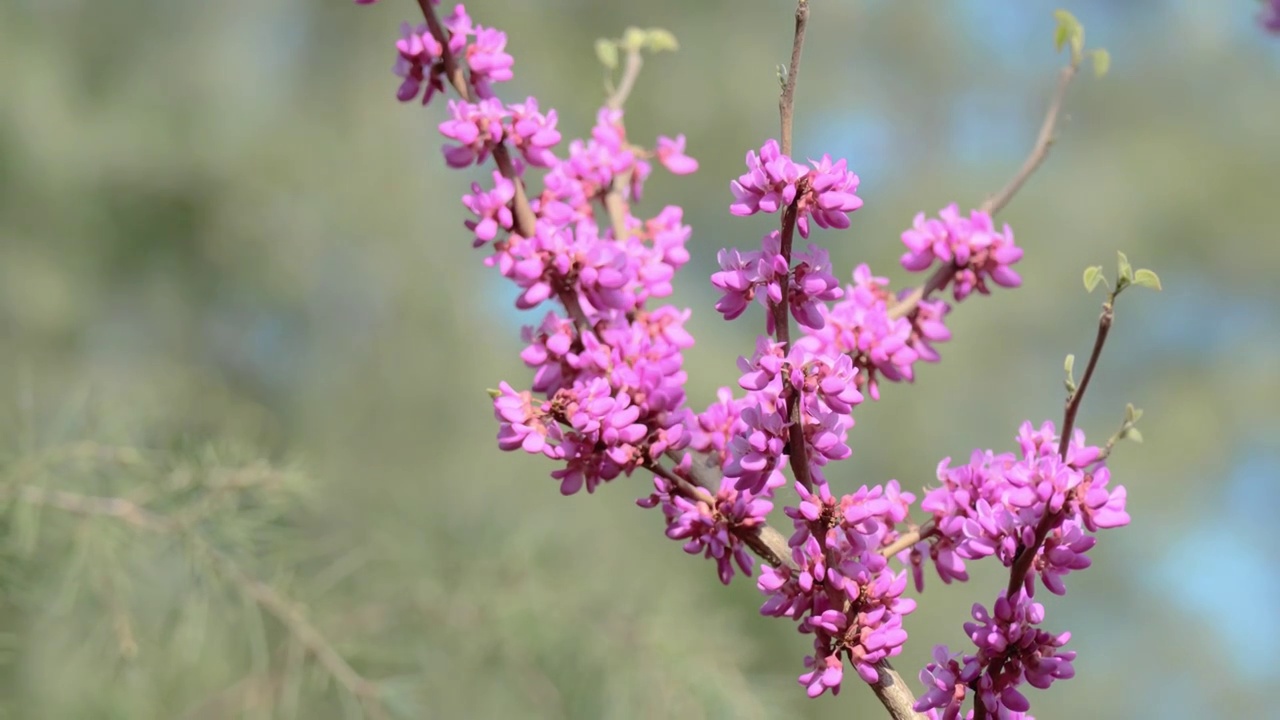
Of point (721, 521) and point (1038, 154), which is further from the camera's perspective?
point (1038, 154)

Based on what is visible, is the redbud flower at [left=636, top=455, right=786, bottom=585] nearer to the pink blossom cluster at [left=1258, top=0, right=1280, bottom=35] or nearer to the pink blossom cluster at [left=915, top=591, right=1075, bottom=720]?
the pink blossom cluster at [left=915, top=591, right=1075, bottom=720]

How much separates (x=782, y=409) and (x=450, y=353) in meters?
2.88

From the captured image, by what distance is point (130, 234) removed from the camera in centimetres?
336

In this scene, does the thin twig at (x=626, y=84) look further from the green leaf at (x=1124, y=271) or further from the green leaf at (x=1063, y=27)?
the green leaf at (x=1124, y=271)

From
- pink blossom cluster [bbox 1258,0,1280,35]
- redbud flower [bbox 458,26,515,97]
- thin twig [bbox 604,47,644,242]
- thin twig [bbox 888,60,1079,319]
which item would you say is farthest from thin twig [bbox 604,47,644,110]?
pink blossom cluster [bbox 1258,0,1280,35]

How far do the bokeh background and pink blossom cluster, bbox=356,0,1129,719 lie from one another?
0.54 meters

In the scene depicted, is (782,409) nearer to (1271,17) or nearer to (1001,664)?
(1001,664)

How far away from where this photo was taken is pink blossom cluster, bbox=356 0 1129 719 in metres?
0.42

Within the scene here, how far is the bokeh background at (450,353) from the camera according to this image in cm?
107

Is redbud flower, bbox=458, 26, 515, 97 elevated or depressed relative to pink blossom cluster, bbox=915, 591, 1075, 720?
elevated

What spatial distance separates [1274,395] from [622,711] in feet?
14.5

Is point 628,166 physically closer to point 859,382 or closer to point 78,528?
point 859,382

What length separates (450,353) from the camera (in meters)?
3.24

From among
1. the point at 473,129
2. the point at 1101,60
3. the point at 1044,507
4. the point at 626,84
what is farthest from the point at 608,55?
the point at 1044,507
